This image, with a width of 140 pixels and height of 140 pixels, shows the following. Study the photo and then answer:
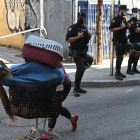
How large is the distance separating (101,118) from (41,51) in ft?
7.46

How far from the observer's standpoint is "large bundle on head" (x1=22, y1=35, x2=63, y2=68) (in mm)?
3479

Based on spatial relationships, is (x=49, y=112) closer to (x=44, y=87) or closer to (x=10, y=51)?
(x=44, y=87)

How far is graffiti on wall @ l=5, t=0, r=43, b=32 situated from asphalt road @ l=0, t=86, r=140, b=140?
7172 mm

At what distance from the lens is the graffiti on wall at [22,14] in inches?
532

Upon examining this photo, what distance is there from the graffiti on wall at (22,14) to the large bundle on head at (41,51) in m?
10.1

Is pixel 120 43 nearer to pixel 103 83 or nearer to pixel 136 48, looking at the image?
pixel 136 48

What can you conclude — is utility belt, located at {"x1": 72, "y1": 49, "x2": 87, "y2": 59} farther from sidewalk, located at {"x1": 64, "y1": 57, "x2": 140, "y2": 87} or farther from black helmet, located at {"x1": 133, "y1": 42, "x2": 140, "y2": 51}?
black helmet, located at {"x1": 133, "y1": 42, "x2": 140, "y2": 51}

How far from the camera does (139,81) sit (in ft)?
27.5

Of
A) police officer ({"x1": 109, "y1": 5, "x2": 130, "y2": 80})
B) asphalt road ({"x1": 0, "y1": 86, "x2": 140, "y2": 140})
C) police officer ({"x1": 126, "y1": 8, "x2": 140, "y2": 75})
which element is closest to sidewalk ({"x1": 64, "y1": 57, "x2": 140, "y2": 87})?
police officer ({"x1": 109, "y1": 5, "x2": 130, "y2": 80})

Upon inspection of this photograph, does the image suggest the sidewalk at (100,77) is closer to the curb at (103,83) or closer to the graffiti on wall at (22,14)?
the curb at (103,83)

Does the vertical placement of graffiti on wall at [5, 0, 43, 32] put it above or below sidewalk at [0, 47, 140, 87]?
above

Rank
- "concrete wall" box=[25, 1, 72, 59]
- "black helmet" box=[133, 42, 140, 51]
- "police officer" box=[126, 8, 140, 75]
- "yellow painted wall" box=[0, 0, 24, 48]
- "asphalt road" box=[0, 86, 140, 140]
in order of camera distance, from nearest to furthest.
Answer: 1. "asphalt road" box=[0, 86, 140, 140]
2. "police officer" box=[126, 8, 140, 75]
3. "black helmet" box=[133, 42, 140, 51]
4. "concrete wall" box=[25, 1, 72, 59]
5. "yellow painted wall" box=[0, 0, 24, 48]

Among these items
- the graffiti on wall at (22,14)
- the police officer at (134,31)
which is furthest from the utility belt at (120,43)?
the graffiti on wall at (22,14)

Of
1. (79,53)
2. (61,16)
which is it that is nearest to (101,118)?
(79,53)
